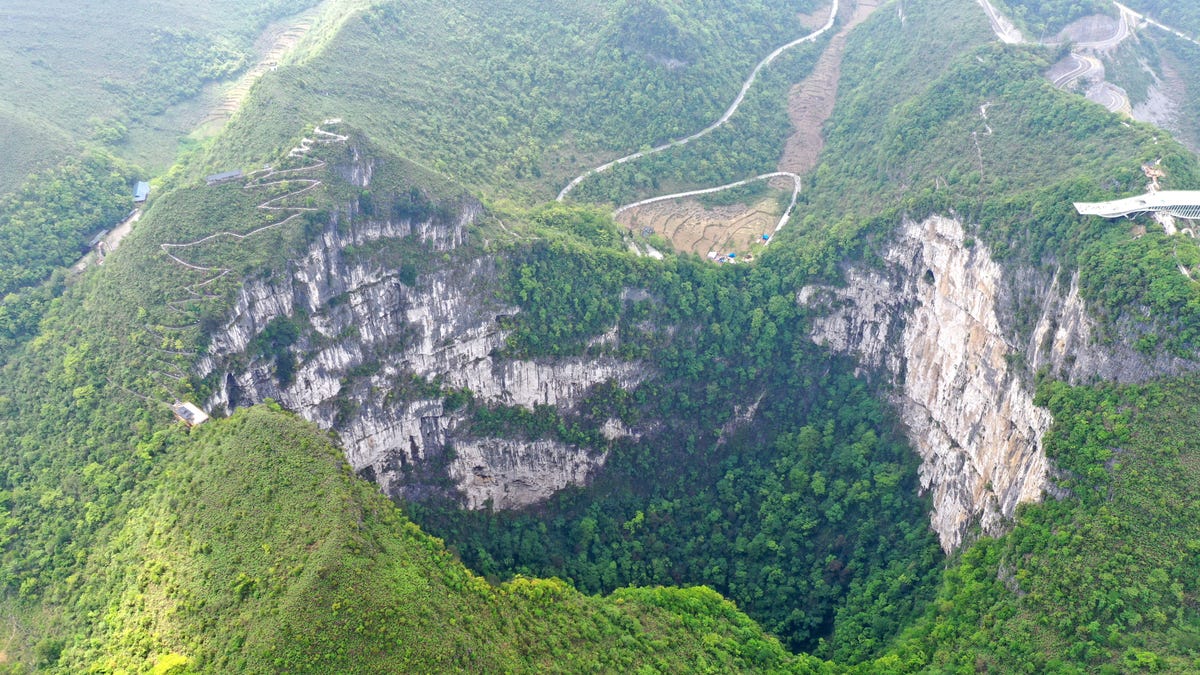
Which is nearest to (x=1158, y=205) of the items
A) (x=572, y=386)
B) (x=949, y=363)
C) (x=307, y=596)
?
(x=949, y=363)

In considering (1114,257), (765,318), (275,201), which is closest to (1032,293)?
(1114,257)

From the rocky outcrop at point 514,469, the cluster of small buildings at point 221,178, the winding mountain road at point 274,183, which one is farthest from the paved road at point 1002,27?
the cluster of small buildings at point 221,178

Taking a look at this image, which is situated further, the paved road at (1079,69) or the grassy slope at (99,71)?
the grassy slope at (99,71)

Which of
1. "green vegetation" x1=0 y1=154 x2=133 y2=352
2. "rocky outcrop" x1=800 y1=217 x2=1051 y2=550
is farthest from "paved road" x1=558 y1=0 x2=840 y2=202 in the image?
"green vegetation" x1=0 y1=154 x2=133 y2=352

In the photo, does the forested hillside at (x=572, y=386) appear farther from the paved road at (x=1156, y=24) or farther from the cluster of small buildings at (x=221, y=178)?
the paved road at (x=1156, y=24)

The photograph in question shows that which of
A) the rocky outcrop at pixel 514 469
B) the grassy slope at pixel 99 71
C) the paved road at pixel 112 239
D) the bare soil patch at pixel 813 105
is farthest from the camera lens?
the bare soil patch at pixel 813 105

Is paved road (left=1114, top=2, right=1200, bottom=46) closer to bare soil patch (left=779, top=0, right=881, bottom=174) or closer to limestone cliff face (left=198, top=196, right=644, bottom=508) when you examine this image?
bare soil patch (left=779, top=0, right=881, bottom=174)
